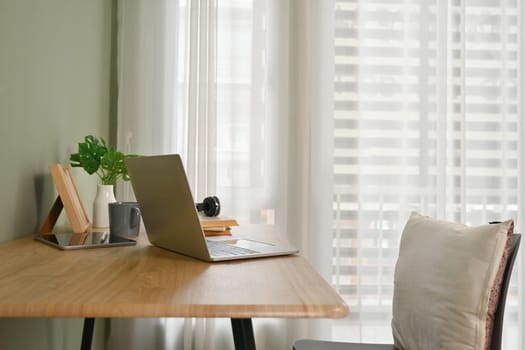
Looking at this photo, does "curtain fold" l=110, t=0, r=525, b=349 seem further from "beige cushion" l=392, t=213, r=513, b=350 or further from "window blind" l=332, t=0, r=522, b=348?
"beige cushion" l=392, t=213, r=513, b=350

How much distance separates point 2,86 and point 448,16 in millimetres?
1961

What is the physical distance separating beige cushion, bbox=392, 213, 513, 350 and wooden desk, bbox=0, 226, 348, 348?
1.49ft

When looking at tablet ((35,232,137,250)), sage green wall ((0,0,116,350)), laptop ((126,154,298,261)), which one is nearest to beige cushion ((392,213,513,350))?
laptop ((126,154,298,261))

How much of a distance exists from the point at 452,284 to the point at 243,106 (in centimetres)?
129

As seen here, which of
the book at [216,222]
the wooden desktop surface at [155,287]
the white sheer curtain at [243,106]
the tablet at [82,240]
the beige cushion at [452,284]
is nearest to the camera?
the wooden desktop surface at [155,287]

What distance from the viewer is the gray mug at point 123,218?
119cm

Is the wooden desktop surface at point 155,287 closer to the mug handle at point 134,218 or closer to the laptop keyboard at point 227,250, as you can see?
the laptop keyboard at point 227,250

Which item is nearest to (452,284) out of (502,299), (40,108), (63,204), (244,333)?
(502,299)

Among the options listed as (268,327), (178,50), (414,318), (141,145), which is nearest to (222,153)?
(141,145)

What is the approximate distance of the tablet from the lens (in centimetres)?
97

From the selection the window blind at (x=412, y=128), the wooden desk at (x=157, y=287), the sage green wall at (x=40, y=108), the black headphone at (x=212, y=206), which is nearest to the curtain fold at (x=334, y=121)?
the window blind at (x=412, y=128)

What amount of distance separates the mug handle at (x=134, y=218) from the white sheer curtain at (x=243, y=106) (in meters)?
0.87

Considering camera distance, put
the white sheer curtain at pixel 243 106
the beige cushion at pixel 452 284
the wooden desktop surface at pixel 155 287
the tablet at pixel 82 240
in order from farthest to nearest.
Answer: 1. the white sheer curtain at pixel 243 106
2. the beige cushion at pixel 452 284
3. the tablet at pixel 82 240
4. the wooden desktop surface at pixel 155 287

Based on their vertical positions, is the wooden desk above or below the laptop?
below
